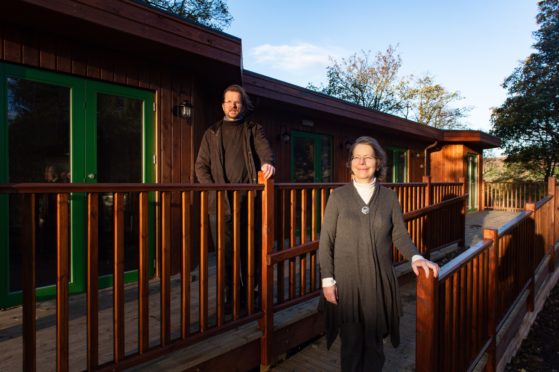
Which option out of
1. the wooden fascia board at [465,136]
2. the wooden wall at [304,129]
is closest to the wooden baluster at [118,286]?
the wooden wall at [304,129]

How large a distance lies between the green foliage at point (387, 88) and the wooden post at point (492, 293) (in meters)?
22.1

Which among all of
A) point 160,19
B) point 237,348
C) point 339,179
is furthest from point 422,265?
point 339,179

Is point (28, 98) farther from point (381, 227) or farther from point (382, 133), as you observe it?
point (382, 133)

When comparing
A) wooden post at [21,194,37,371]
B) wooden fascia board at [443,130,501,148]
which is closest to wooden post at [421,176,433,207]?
wooden post at [21,194,37,371]

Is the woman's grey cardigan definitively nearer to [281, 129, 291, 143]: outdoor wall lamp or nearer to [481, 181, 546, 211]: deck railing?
[281, 129, 291, 143]: outdoor wall lamp

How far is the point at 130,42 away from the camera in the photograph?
11.2 ft

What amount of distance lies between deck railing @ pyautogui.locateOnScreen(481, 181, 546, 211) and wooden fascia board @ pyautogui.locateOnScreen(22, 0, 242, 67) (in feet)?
39.8

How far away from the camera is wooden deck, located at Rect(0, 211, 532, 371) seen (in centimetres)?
211

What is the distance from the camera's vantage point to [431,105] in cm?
2608

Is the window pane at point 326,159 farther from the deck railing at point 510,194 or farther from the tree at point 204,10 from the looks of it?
the tree at point 204,10

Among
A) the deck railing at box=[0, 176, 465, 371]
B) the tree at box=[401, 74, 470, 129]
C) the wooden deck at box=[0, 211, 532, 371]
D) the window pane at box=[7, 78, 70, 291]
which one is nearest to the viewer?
the deck railing at box=[0, 176, 465, 371]

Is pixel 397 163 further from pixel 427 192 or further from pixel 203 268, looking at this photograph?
pixel 203 268

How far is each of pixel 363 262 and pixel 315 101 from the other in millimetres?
5139

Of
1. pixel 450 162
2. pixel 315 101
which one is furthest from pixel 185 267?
pixel 450 162
